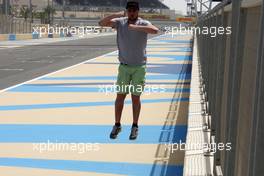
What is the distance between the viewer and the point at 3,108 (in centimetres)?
1173

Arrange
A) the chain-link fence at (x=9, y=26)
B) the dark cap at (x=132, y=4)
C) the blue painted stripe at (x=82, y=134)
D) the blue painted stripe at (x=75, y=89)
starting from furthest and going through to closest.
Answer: the chain-link fence at (x=9, y=26)
the blue painted stripe at (x=75, y=89)
the blue painted stripe at (x=82, y=134)
the dark cap at (x=132, y=4)

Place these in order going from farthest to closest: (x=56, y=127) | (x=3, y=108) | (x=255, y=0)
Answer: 1. (x=3, y=108)
2. (x=56, y=127)
3. (x=255, y=0)

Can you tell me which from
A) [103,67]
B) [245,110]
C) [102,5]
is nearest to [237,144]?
[245,110]

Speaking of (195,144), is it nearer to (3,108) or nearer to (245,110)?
(245,110)

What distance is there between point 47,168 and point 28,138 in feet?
6.49

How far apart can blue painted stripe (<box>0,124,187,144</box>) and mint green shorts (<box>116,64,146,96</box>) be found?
1760 millimetres

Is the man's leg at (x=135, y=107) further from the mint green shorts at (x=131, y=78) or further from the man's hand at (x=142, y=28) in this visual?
the man's hand at (x=142, y=28)

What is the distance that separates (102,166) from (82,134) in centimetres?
207

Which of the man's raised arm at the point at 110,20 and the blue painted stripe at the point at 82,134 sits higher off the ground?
the man's raised arm at the point at 110,20

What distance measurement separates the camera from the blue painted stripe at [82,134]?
27.9ft

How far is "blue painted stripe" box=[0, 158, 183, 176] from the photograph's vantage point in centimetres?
664

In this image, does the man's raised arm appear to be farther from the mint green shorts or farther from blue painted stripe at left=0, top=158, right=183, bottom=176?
blue painted stripe at left=0, top=158, right=183, bottom=176

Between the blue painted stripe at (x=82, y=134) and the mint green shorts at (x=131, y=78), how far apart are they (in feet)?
5.77

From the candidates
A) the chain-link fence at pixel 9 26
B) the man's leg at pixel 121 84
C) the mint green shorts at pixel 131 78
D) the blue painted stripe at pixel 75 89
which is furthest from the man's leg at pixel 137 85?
the chain-link fence at pixel 9 26
